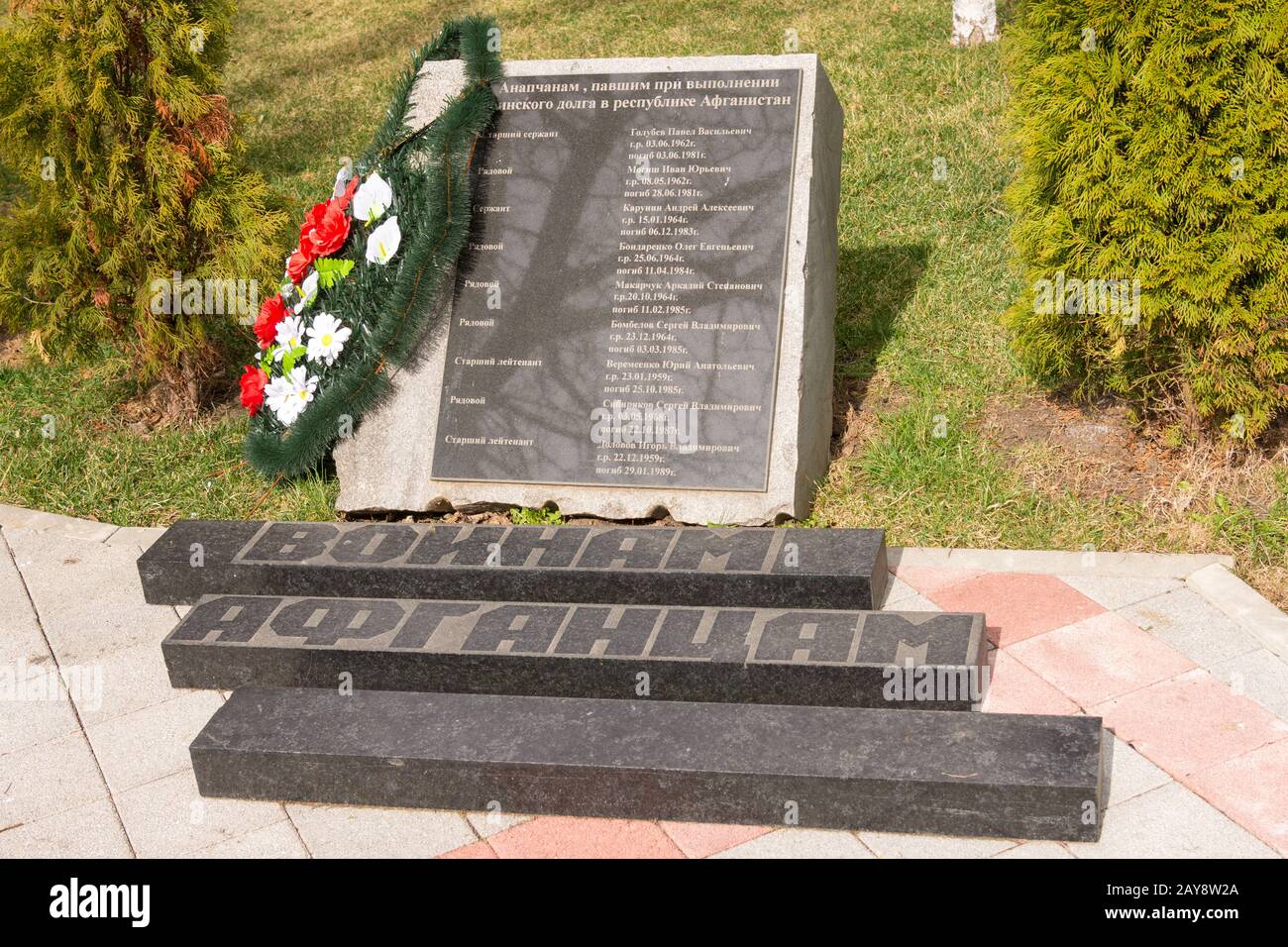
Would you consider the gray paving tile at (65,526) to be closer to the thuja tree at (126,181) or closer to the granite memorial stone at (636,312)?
the thuja tree at (126,181)

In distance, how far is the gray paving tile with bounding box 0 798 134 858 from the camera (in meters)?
3.94

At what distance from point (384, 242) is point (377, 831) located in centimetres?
287

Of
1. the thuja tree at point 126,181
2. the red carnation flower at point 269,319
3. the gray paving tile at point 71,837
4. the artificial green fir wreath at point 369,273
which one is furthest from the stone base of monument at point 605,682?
the thuja tree at point 126,181

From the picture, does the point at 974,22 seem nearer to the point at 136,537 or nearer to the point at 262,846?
the point at 136,537

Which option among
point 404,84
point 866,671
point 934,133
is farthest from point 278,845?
point 934,133

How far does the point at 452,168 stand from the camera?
5699 mm

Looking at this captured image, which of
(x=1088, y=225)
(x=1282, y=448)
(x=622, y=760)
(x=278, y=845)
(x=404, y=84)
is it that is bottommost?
(x=278, y=845)

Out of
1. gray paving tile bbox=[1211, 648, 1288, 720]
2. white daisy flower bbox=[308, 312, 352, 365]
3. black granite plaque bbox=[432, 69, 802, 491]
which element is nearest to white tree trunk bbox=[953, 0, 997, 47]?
black granite plaque bbox=[432, 69, 802, 491]

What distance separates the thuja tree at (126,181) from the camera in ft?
19.9

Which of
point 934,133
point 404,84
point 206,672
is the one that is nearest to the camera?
point 206,672

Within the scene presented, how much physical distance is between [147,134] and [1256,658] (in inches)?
209

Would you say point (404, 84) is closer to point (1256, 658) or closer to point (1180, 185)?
point (1180, 185)

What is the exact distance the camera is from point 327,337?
5891mm

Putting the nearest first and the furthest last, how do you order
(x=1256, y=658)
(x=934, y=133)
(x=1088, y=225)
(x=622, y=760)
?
(x=622, y=760) < (x=1256, y=658) < (x=1088, y=225) < (x=934, y=133)
